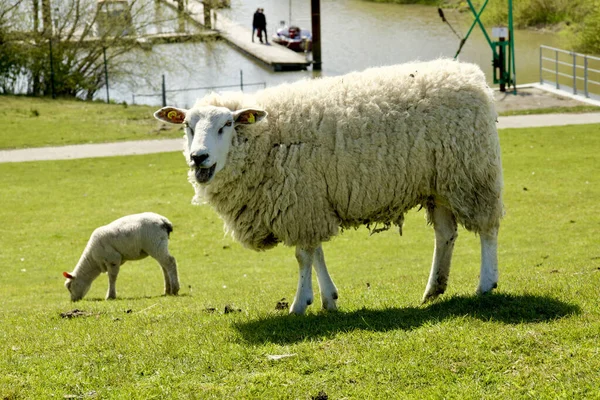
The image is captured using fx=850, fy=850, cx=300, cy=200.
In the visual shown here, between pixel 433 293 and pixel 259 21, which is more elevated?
pixel 259 21

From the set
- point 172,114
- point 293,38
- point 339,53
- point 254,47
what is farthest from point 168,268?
point 293,38

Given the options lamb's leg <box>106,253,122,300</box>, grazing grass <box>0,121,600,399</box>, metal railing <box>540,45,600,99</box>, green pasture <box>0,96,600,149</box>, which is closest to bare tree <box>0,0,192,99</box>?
green pasture <box>0,96,600,149</box>

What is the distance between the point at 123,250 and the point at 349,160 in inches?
191

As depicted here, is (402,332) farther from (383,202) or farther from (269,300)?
(269,300)

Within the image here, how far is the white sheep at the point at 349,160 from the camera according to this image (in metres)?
7.75

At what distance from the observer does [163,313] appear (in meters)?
8.39

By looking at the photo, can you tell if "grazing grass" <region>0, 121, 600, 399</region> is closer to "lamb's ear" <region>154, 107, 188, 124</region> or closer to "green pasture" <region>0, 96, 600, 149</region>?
"lamb's ear" <region>154, 107, 188, 124</region>

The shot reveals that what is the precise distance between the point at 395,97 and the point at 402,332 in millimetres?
2484

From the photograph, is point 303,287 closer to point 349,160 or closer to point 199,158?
point 349,160

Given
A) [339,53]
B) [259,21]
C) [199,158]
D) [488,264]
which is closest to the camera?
[199,158]

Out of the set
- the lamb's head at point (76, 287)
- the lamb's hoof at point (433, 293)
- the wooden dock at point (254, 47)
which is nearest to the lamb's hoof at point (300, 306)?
the lamb's hoof at point (433, 293)

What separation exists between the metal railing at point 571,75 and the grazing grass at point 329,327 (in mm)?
15149

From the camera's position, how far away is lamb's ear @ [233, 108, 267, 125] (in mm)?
7751

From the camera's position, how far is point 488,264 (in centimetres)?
789
